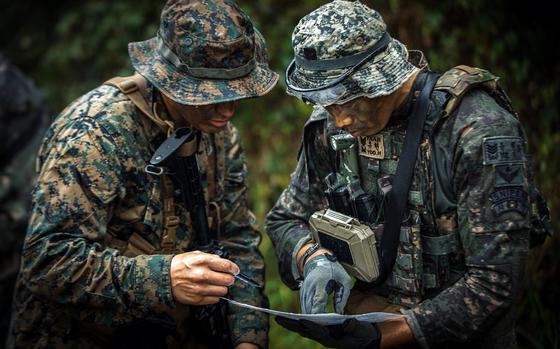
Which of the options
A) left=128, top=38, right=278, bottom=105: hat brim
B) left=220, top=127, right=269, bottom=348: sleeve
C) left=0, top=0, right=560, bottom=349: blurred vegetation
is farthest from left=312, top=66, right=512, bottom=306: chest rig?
left=0, top=0, right=560, bottom=349: blurred vegetation

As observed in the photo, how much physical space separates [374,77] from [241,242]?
124 cm

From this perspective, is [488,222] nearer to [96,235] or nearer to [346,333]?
[346,333]

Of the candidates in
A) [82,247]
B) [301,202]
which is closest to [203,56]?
[301,202]

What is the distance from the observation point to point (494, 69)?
17.4 ft

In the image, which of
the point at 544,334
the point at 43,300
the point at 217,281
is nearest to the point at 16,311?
the point at 43,300

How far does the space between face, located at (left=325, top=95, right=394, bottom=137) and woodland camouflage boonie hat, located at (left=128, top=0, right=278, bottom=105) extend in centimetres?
44

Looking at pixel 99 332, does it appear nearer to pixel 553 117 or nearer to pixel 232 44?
pixel 232 44

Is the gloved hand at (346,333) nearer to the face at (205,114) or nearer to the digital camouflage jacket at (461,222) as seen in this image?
the digital camouflage jacket at (461,222)

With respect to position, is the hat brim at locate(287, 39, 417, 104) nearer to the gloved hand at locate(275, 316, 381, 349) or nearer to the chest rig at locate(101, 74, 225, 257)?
the chest rig at locate(101, 74, 225, 257)

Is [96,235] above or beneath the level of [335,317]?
above

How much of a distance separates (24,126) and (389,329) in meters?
4.21

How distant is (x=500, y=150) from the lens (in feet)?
7.64

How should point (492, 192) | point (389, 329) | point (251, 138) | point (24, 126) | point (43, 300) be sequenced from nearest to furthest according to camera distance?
point (492, 192), point (389, 329), point (43, 300), point (24, 126), point (251, 138)

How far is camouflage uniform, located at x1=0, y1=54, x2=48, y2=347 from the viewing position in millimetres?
5426
